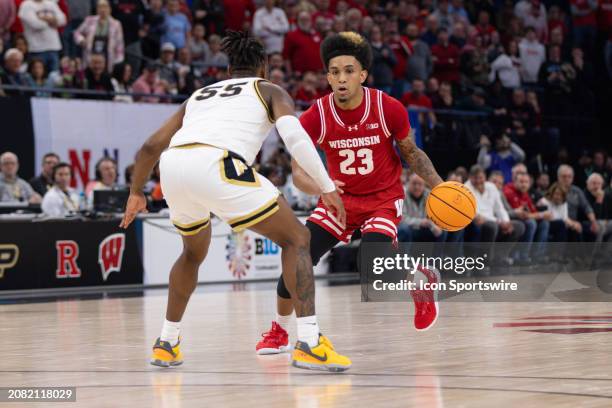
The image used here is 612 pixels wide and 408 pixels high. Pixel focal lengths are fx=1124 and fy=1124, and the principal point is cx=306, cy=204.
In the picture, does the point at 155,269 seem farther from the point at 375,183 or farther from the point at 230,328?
the point at 375,183

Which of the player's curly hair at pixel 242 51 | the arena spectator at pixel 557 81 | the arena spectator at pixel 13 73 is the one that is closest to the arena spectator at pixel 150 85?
the arena spectator at pixel 13 73

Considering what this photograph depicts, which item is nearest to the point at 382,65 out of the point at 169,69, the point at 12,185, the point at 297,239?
the point at 169,69

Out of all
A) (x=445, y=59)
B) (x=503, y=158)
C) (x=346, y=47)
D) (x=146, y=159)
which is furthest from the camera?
(x=445, y=59)

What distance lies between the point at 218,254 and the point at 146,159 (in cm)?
959

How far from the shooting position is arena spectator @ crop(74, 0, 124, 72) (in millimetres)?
17641

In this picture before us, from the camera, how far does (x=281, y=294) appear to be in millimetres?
7844

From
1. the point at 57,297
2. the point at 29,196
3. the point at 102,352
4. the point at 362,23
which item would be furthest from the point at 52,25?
the point at 102,352

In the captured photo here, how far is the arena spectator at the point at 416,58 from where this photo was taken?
72.1ft

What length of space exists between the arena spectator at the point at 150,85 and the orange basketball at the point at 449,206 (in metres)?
10.5

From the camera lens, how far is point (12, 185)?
596 inches

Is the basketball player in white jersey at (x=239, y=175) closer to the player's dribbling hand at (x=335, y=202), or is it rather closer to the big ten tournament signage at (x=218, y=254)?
the player's dribbling hand at (x=335, y=202)

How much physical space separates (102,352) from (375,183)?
91.0 inches

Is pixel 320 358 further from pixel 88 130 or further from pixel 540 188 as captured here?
pixel 540 188

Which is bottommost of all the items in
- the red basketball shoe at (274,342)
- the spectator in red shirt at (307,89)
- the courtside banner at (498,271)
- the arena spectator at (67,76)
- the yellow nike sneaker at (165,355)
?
the courtside banner at (498,271)
